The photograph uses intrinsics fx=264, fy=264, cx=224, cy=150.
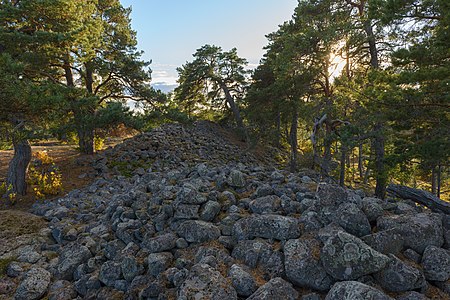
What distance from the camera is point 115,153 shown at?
16.1 metres

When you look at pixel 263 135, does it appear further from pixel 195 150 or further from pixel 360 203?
pixel 360 203

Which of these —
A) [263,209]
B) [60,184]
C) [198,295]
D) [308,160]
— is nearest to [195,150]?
[308,160]

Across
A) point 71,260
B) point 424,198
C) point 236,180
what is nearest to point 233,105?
point 236,180

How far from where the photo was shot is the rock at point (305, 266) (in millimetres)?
3256

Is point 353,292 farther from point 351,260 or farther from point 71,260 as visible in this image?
point 71,260

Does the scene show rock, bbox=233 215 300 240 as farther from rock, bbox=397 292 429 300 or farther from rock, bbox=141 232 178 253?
rock, bbox=397 292 429 300

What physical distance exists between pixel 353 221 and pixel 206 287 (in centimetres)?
229

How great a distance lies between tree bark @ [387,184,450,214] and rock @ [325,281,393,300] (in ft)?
14.5

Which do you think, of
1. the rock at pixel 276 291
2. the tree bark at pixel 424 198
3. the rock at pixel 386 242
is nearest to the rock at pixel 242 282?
the rock at pixel 276 291

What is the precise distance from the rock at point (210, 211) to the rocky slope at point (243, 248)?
19 mm

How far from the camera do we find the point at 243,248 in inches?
158

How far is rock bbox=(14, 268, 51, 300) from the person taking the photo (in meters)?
4.44

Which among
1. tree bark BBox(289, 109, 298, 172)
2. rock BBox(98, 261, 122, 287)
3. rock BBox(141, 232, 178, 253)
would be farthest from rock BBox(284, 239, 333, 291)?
tree bark BBox(289, 109, 298, 172)

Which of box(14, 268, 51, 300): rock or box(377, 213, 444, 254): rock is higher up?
box(377, 213, 444, 254): rock
